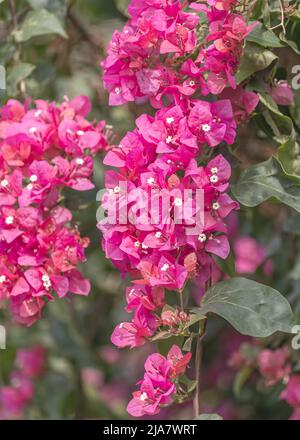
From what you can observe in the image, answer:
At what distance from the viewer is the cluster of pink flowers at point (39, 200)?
1138mm

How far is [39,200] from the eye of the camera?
1151 mm

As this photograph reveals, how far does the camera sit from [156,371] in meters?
1.03

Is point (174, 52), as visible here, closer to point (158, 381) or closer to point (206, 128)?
point (206, 128)

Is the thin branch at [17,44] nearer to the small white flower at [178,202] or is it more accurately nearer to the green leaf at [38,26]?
the green leaf at [38,26]

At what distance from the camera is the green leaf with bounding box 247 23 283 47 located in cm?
109

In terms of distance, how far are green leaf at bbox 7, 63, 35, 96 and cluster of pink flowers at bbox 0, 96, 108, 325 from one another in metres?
0.12

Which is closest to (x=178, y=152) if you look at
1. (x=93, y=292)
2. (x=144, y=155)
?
(x=144, y=155)

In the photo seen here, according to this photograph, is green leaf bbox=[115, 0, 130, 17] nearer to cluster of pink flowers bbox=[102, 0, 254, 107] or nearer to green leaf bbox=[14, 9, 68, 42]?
green leaf bbox=[14, 9, 68, 42]

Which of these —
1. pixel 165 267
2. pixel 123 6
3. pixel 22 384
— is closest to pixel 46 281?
pixel 165 267

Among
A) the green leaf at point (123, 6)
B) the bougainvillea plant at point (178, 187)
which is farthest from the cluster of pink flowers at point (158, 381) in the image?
the green leaf at point (123, 6)

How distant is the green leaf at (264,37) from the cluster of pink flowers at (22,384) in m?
1.16

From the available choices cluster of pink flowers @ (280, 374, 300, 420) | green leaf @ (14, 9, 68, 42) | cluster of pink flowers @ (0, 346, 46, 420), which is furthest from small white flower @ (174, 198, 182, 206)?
cluster of pink flowers @ (0, 346, 46, 420)

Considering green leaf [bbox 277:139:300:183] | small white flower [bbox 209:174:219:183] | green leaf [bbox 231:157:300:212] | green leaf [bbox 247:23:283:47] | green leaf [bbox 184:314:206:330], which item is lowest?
green leaf [bbox 184:314:206:330]
